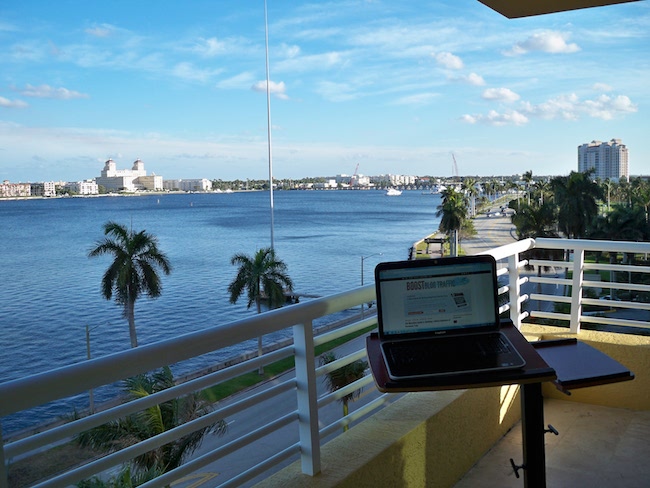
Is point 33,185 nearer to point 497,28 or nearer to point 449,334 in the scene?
point 497,28

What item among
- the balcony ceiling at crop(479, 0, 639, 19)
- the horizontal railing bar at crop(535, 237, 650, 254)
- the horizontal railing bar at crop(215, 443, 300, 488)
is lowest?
the horizontal railing bar at crop(215, 443, 300, 488)

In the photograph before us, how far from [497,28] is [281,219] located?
43.0 m

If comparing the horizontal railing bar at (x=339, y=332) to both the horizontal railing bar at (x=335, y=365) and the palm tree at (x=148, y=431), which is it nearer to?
the horizontal railing bar at (x=335, y=365)

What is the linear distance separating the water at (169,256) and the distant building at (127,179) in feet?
15.2

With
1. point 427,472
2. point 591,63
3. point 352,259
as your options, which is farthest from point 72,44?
point 427,472

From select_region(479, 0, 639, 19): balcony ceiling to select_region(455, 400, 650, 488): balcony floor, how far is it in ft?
6.80

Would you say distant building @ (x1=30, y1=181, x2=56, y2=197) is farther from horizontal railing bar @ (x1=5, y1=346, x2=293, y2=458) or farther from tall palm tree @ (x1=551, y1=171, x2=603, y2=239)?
horizontal railing bar @ (x1=5, y1=346, x2=293, y2=458)

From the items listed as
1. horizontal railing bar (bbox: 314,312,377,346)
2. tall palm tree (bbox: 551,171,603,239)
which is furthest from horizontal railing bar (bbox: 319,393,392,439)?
tall palm tree (bbox: 551,171,603,239)

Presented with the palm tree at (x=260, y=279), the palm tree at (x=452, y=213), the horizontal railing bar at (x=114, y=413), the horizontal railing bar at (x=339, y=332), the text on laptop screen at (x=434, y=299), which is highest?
the text on laptop screen at (x=434, y=299)

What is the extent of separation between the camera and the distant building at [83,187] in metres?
94.2

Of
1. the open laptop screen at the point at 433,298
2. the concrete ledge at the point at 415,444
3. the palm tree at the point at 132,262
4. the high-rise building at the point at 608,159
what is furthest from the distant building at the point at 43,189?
the open laptop screen at the point at 433,298

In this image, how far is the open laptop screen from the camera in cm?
161

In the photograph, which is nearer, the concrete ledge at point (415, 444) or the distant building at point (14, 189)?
the concrete ledge at point (415, 444)

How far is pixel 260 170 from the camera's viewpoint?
305 feet
